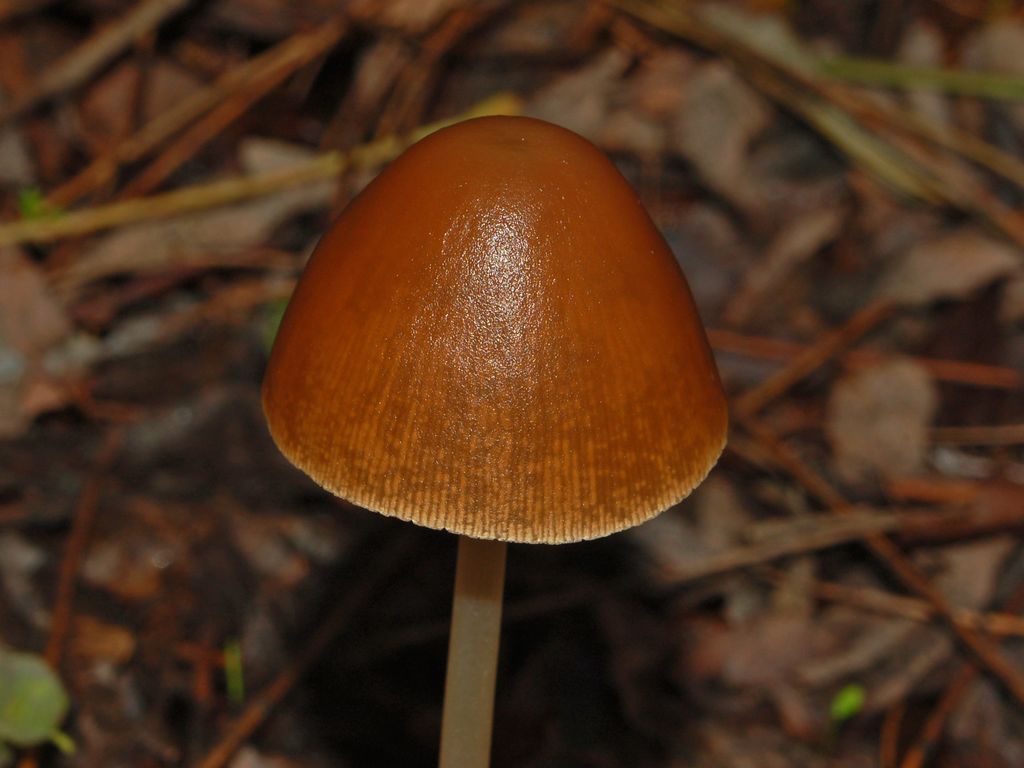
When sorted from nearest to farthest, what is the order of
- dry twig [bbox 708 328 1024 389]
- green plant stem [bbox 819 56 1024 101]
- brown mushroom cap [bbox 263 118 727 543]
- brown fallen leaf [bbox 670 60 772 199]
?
brown mushroom cap [bbox 263 118 727 543] < dry twig [bbox 708 328 1024 389] < brown fallen leaf [bbox 670 60 772 199] < green plant stem [bbox 819 56 1024 101]

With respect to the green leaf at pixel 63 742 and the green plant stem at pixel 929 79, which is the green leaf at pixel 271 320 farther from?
the green plant stem at pixel 929 79

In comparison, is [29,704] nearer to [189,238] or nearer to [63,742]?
[63,742]

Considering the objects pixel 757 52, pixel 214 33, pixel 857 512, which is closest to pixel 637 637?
pixel 857 512

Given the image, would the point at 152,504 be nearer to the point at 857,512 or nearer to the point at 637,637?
the point at 637,637

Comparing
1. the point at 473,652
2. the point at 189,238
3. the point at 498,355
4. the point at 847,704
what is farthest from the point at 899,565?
the point at 189,238

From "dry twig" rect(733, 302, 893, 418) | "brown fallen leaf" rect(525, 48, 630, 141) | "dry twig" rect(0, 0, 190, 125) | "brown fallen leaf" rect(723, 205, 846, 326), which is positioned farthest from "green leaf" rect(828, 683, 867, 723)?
"dry twig" rect(0, 0, 190, 125)

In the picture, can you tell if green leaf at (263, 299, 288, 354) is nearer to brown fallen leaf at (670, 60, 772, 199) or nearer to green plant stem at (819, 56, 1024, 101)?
brown fallen leaf at (670, 60, 772, 199)

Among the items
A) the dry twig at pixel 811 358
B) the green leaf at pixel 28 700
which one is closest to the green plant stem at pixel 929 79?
the dry twig at pixel 811 358
